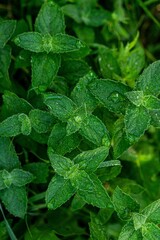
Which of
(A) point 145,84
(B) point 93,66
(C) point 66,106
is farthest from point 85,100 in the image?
(B) point 93,66

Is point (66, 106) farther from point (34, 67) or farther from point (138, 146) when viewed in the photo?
point (138, 146)

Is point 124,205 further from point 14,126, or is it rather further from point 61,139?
point 14,126

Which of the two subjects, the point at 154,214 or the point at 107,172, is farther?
the point at 107,172

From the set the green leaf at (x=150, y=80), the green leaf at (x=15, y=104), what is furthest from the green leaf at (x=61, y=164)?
the green leaf at (x=150, y=80)

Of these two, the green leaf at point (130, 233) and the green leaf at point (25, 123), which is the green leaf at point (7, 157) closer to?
the green leaf at point (25, 123)

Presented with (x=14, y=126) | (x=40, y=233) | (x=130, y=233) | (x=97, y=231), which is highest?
(x=14, y=126)

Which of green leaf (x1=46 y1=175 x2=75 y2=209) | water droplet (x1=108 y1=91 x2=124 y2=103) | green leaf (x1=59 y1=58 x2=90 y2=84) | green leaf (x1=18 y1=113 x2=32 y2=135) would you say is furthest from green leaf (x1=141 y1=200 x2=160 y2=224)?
green leaf (x1=59 y1=58 x2=90 y2=84)

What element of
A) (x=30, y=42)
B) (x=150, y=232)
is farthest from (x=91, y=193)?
(x=30, y=42)
